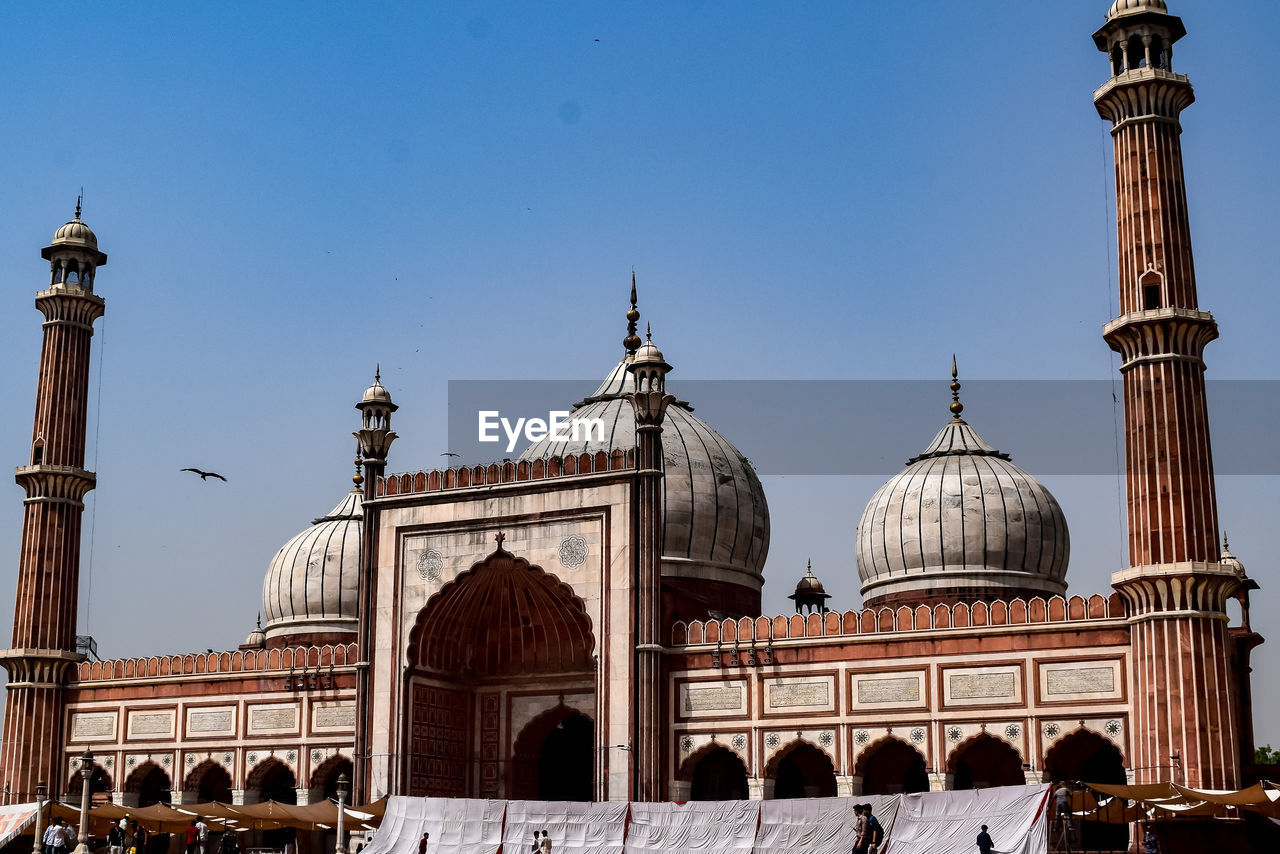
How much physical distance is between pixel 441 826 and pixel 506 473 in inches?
266

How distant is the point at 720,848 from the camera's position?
1925 cm

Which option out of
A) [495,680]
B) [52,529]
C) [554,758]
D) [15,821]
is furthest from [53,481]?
[554,758]

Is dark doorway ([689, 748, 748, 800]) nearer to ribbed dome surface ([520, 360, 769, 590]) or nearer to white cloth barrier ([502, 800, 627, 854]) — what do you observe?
ribbed dome surface ([520, 360, 769, 590])

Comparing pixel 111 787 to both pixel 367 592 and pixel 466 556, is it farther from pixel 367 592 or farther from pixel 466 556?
pixel 466 556

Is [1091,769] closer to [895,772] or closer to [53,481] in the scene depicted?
[895,772]

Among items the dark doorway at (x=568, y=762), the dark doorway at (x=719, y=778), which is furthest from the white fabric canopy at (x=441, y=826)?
the dark doorway at (x=568, y=762)

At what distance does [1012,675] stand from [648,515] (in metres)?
6.02

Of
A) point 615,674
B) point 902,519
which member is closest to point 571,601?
point 615,674

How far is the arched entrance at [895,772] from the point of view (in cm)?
2508

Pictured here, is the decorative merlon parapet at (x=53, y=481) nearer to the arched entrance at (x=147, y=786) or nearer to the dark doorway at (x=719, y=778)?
the arched entrance at (x=147, y=786)

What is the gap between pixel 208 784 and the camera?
2897 cm

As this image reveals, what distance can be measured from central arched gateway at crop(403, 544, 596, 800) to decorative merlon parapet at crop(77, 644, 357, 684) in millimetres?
1686

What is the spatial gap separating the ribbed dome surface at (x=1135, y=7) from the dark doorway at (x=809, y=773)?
1229 centimetres

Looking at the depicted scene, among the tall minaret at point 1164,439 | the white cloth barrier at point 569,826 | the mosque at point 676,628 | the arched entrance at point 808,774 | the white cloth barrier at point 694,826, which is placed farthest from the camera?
the arched entrance at point 808,774
